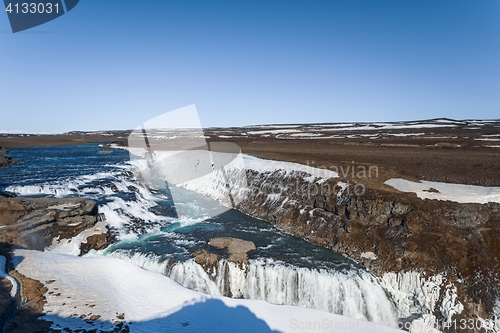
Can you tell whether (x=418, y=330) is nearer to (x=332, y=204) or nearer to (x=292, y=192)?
(x=332, y=204)

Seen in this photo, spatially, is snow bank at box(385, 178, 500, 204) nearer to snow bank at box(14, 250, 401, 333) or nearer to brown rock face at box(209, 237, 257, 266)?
snow bank at box(14, 250, 401, 333)

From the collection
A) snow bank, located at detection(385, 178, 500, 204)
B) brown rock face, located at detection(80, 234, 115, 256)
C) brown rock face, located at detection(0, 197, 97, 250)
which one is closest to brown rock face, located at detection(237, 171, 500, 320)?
snow bank, located at detection(385, 178, 500, 204)

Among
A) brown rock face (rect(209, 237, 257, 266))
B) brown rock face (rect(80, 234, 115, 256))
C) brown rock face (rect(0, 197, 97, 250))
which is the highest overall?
brown rock face (rect(0, 197, 97, 250))

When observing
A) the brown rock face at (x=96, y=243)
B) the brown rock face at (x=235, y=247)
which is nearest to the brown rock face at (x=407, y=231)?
the brown rock face at (x=235, y=247)

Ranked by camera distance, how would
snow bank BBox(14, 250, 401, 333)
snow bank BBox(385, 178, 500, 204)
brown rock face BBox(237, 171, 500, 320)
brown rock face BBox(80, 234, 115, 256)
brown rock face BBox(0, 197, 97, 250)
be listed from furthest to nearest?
1. brown rock face BBox(80, 234, 115, 256)
2. brown rock face BBox(0, 197, 97, 250)
3. snow bank BBox(385, 178, 500, 204)
4. brown rock face BBox(237, 171, 500, 320)
5. snow bank BBox(14, 250, 401, 333)

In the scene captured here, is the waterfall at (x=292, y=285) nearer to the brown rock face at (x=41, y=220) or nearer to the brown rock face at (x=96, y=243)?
the brown rock face at (x=96, y=243)

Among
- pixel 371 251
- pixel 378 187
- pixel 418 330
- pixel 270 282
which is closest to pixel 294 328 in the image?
pixel 270 282
